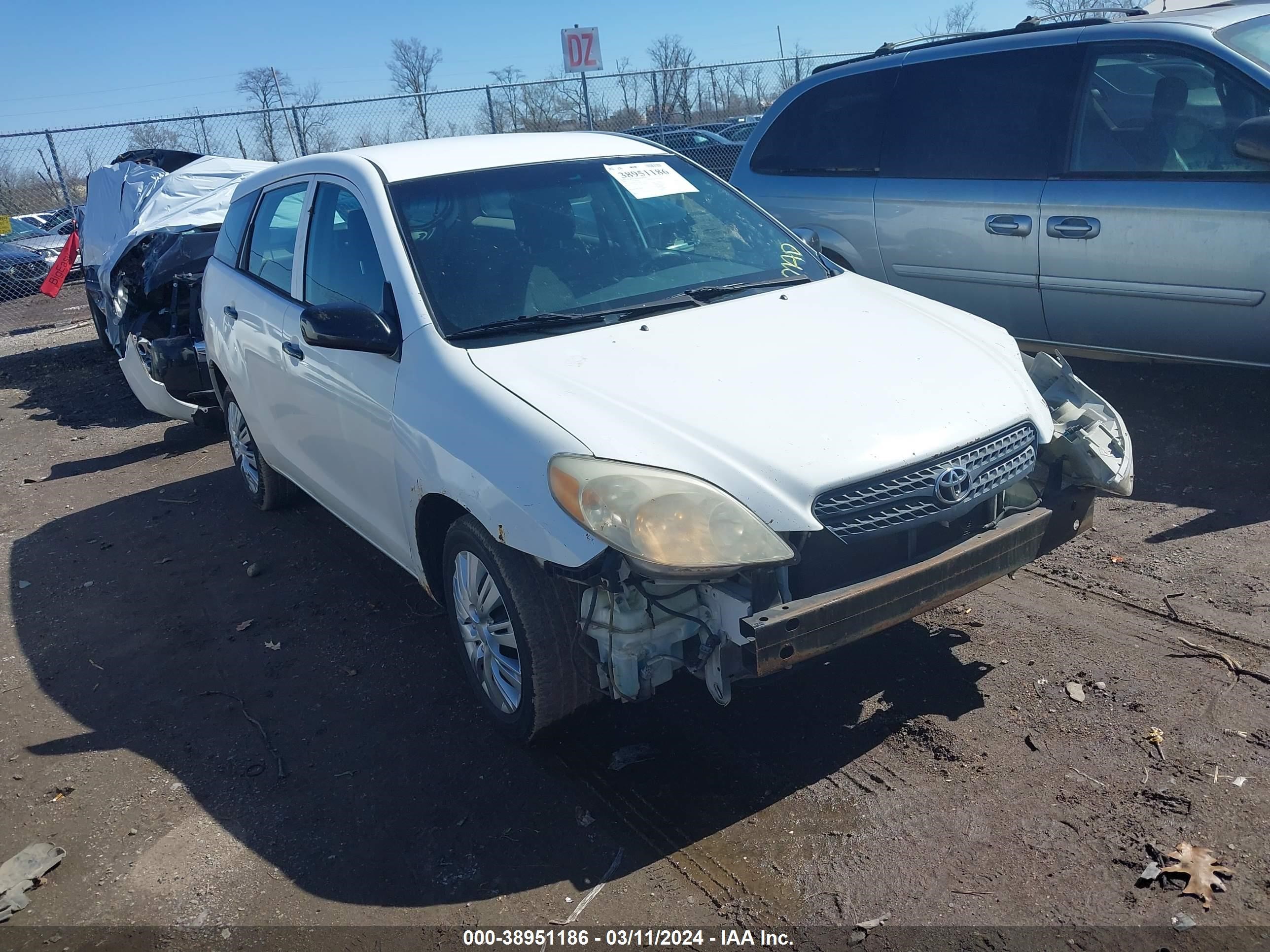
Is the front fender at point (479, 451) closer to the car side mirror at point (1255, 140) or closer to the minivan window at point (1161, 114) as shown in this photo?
the car side mirror at point (1255, 140)

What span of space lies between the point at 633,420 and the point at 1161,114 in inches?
152

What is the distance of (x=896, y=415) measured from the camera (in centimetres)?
314

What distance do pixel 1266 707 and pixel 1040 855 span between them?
1.05 metres

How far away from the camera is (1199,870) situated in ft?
8.73

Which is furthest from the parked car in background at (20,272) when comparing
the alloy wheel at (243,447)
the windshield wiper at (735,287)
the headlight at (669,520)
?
the headlight at (669,520)

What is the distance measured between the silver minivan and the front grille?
2640mm

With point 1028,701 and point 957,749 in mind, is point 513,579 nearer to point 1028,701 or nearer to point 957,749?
point 957,749

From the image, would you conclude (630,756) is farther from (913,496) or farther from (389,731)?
(913,496)

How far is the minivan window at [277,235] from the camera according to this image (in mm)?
4809

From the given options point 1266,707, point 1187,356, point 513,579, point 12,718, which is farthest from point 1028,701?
point 12,718

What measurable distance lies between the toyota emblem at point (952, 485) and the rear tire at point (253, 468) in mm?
A: 3846

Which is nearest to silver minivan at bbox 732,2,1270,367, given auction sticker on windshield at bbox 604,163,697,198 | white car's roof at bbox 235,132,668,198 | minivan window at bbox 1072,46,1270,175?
minivan window at bbox 1072,46,1270,175

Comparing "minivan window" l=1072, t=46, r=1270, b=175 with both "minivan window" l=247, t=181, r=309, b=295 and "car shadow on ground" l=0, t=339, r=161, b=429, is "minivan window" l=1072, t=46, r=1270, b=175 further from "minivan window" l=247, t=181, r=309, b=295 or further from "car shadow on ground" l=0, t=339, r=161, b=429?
"car shadow on ground" l=0, t=339, r=161, b=429

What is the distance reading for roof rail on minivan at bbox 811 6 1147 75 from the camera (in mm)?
5848
